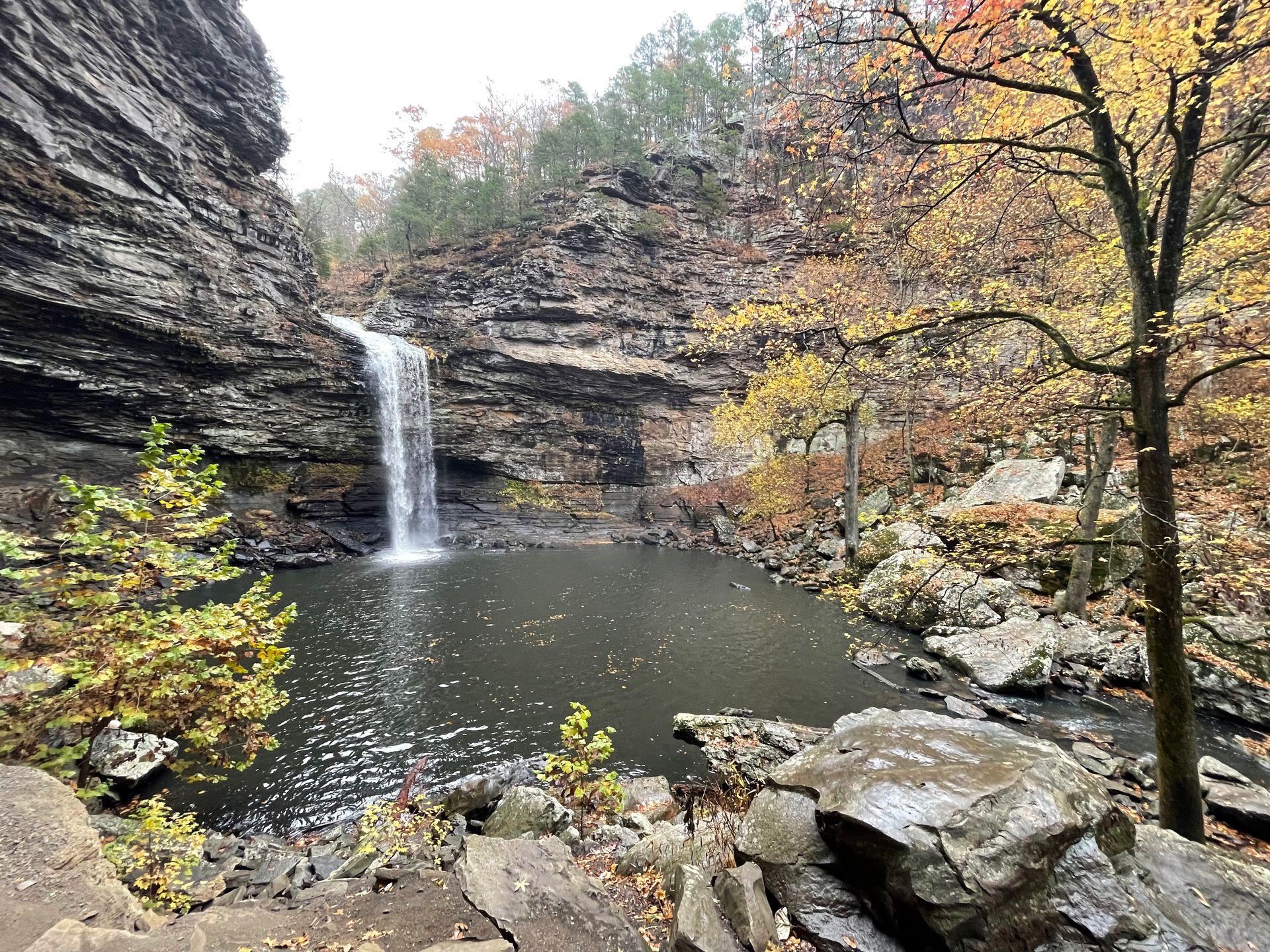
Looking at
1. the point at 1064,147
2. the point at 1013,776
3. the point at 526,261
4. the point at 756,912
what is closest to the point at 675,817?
the point at 756,912

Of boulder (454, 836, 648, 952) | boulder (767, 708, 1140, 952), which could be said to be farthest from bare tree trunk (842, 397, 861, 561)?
boulder (454, 836, 648, 952)

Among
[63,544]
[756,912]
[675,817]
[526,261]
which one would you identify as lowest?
[675,817]

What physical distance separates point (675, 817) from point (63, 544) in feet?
21.3

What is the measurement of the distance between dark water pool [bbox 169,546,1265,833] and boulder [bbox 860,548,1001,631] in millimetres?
640

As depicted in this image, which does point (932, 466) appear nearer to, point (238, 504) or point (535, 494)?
point (535, 494)

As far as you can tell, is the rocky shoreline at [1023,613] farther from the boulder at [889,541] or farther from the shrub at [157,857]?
the shrub at [157,857]

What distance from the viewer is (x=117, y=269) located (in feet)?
53.9

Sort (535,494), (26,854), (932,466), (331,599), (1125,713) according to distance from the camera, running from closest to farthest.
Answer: (26,854) < (1125,713) < (331,599) < (932,466) < (535,494)

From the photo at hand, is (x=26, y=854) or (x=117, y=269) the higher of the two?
(x=117, y=269)

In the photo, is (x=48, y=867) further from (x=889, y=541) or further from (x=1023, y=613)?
(x=889, y=541)

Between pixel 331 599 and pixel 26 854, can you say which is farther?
pixel 331 599

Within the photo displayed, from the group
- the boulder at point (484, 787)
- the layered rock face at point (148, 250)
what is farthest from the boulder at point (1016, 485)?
the layered rock face at point (148, 250)

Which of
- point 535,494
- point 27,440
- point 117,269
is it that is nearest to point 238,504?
point 27,440

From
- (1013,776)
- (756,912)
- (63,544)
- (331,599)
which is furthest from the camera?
(331,599)
